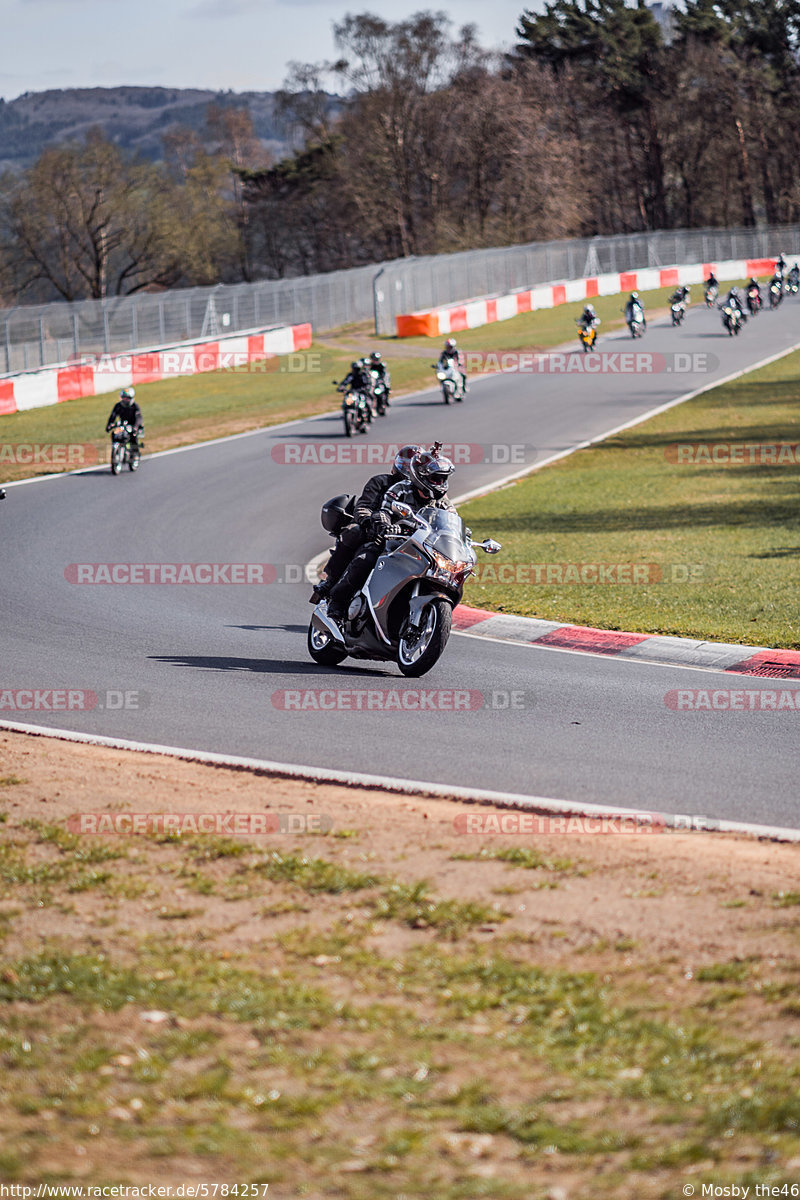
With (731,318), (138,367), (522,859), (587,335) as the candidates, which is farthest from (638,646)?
(731,318)

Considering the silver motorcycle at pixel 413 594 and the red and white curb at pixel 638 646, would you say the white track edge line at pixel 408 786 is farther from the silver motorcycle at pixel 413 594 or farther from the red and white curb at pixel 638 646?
the red and white curb at pixel 638 646

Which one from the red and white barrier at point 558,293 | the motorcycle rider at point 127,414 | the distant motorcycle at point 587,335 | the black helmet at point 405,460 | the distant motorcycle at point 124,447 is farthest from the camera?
the red and white barrier at point 558,293

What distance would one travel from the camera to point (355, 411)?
2852 cm

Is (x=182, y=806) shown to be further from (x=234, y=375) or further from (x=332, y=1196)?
(x=234, y=375)

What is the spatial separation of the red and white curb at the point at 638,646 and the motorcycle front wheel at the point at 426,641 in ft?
6.46

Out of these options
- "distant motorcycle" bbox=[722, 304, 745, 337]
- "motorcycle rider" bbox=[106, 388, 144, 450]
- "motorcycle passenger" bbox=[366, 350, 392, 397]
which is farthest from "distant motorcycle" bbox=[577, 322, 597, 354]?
"motorcycle rider" bbox=[106, 388, 144, 450]

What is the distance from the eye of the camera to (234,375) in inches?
A: 1633

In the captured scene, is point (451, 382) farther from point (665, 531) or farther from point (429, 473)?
point (429, 473)

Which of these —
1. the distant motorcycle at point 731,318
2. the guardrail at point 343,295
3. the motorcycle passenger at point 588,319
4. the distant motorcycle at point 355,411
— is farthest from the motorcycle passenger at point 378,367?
the distant motorcycle at point 731,318

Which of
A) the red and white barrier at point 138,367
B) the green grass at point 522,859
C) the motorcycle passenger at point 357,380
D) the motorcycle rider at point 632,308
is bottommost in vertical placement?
the green grass at point 522,859

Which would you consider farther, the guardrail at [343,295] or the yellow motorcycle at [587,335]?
the yellow motorcycle at [587,335]

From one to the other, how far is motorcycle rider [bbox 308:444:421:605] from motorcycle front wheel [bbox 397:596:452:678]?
88 cm

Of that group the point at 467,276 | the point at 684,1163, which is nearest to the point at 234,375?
the point at 467,276

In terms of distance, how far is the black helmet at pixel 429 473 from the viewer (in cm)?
1052
